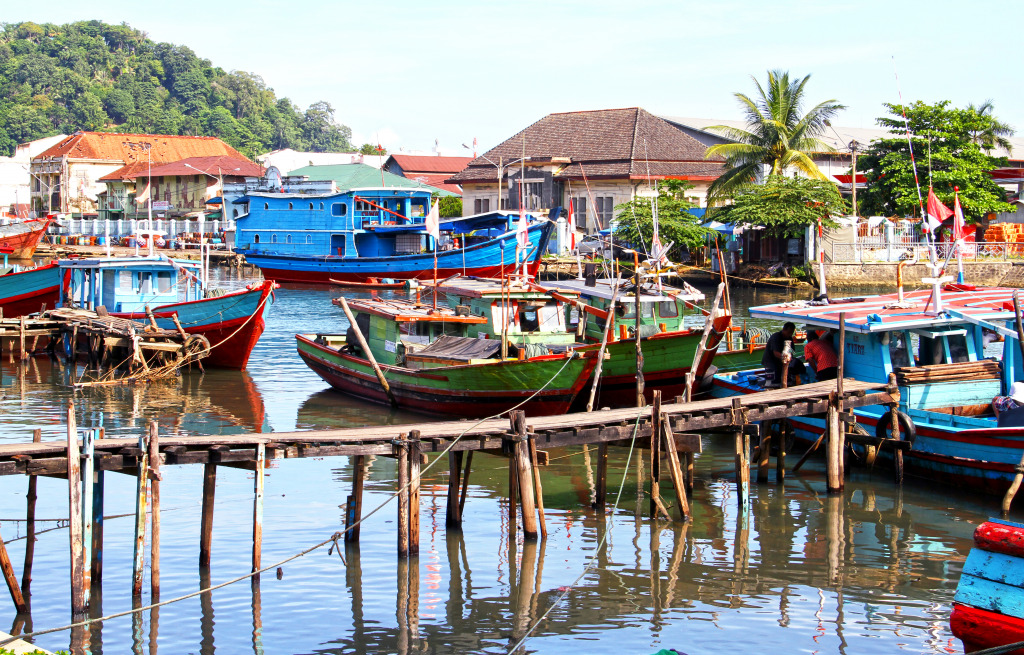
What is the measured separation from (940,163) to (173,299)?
3343 centimetres

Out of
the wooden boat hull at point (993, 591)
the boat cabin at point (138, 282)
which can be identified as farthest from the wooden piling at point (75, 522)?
the boat cabin at point (138, 282)

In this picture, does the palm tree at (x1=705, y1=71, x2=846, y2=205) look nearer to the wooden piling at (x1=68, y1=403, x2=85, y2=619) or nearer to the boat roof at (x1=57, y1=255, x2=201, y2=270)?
the boat roof at (x1=57, y1=255, x2=201, y2=270)

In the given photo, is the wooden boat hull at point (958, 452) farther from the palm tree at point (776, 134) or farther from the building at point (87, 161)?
the building at point (87, 161)

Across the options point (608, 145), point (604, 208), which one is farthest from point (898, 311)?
point (608, 145)

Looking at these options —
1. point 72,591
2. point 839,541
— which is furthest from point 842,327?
point 72,591

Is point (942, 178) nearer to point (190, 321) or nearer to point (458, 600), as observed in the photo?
point (190, 321)

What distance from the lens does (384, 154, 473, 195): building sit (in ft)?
260

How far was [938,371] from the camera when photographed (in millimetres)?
15648

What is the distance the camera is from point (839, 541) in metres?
13.6

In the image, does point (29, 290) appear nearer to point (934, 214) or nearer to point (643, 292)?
point (643, 292)

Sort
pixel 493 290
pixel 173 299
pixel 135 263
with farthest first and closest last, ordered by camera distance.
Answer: pixel 173 299
pixel 135 263
pixel 493 290

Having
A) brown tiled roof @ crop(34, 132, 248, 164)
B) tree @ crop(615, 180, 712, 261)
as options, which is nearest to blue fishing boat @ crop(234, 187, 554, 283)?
tree @ crop(615, 180, 712, 261)

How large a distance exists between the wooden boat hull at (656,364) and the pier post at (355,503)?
7.08 metres

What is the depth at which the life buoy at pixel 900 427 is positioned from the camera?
15.3m
